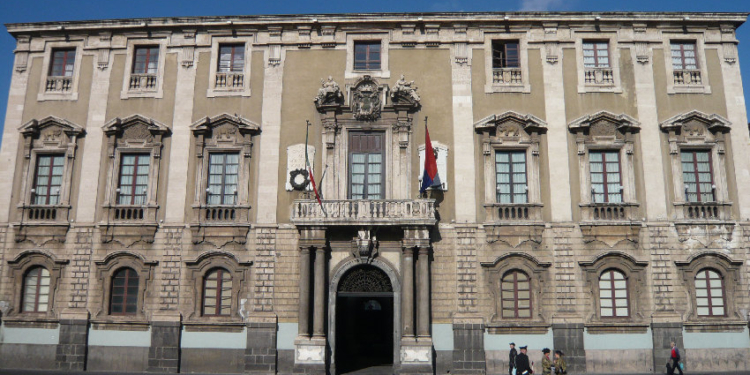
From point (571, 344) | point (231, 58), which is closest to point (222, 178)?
point (231, 58)

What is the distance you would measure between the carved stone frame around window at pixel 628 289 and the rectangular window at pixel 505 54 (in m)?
8.49

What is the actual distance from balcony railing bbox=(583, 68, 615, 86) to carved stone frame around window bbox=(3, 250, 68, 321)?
22.2m

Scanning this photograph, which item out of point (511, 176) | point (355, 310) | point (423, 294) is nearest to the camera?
point (423, 294)

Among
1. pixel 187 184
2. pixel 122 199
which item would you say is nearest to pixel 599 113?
pixel 187 184

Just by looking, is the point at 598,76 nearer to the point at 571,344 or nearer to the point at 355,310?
the point at 571,344

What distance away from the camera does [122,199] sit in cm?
2391

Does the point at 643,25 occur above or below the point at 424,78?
above

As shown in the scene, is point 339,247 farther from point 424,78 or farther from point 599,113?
point 599,113

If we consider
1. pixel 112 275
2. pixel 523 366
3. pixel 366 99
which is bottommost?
pixel 523 366

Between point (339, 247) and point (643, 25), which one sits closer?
point (339, 247)

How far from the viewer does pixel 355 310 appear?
28.3 metres

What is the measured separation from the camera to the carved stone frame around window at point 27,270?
75.8ft

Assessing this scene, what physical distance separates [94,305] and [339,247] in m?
9.83

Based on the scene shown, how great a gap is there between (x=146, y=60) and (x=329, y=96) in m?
8.19
